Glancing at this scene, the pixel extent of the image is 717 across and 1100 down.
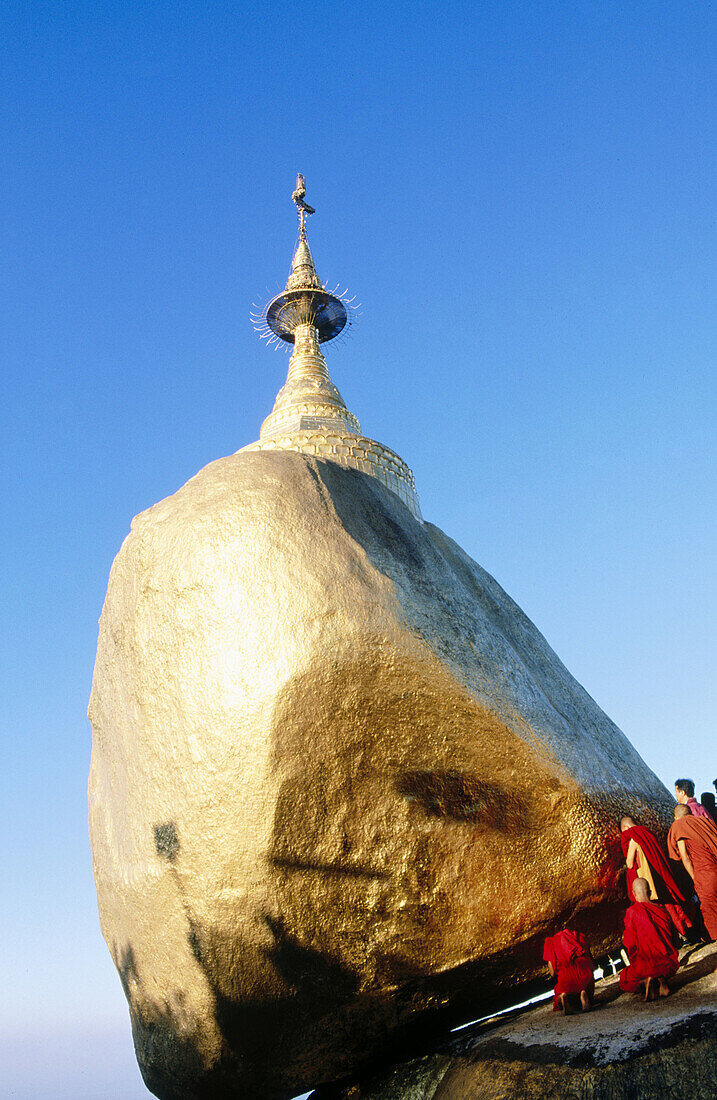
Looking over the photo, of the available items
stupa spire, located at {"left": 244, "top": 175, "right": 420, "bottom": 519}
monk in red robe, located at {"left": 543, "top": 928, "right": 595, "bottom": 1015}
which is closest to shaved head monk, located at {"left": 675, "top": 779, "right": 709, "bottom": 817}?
monk in red robe, located at {"left": 543, "top": 928, "right": 595, "bottom": 1015}

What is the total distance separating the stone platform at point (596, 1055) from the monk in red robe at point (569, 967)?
0.13 metres

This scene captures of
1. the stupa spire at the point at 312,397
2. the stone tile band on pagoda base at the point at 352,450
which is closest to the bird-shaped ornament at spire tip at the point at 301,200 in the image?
the stupa spire at the point at 312,397

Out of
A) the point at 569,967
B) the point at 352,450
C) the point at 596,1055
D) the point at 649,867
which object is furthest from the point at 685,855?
the point at 352,450

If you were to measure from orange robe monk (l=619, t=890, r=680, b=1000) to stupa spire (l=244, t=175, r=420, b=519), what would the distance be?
18.3 feet

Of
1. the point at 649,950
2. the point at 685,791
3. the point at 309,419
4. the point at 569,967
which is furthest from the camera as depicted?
the point at 309,419

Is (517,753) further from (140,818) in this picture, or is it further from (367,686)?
(140,818)

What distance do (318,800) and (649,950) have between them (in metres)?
2.84

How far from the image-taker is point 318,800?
679 centimetres

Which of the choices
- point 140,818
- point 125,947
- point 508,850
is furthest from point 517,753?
point 125,947

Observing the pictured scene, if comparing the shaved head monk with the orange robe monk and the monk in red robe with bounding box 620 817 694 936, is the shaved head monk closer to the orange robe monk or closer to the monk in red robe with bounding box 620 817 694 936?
the monk in red robe with bounding box 620 817 694 936

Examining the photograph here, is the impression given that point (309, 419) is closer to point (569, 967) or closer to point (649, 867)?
point (649, 867)

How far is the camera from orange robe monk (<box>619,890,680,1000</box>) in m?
6.34

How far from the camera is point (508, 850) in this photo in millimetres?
7246

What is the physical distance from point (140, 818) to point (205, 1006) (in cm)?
171
